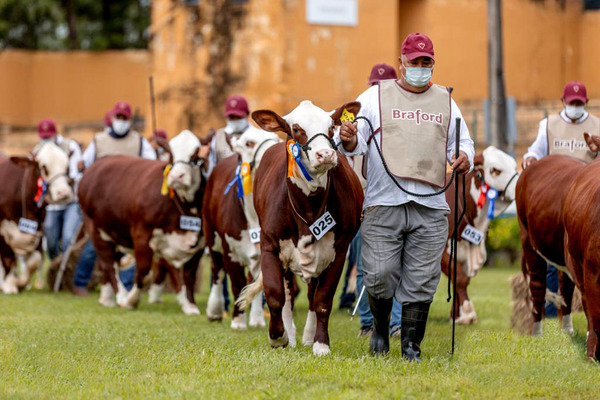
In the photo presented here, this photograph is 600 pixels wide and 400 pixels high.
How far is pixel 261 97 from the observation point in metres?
25.1

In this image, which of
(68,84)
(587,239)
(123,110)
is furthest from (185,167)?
(68,84)

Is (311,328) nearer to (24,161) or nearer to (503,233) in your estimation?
(24,161)

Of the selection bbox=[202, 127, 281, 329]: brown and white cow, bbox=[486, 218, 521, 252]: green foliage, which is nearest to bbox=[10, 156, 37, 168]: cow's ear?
bbox=[202, 127, 281, 329]: brown and white cow

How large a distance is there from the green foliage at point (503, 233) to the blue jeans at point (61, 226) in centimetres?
826

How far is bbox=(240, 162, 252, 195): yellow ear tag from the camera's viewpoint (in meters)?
10.8

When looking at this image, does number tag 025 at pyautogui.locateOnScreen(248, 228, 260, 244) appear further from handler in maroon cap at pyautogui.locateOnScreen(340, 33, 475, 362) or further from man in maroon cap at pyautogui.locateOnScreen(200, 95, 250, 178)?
handler in maroon cap at pyautogui.locateOnScreen(340, 33, 475, 362)

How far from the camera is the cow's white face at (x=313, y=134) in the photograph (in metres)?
7.92

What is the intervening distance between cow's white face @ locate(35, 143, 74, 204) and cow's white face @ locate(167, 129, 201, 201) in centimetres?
318

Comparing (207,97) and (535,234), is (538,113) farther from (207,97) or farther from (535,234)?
(535,234)

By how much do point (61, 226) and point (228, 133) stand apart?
474cm

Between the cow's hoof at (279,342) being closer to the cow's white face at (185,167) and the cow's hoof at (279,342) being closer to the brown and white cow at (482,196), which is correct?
the cow's white face at (185,167)

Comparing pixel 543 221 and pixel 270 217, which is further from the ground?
pixel 270 217

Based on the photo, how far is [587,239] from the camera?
27.0ft

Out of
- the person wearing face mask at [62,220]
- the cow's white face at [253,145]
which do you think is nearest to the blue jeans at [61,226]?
the person wearing face mask at [62,220]
